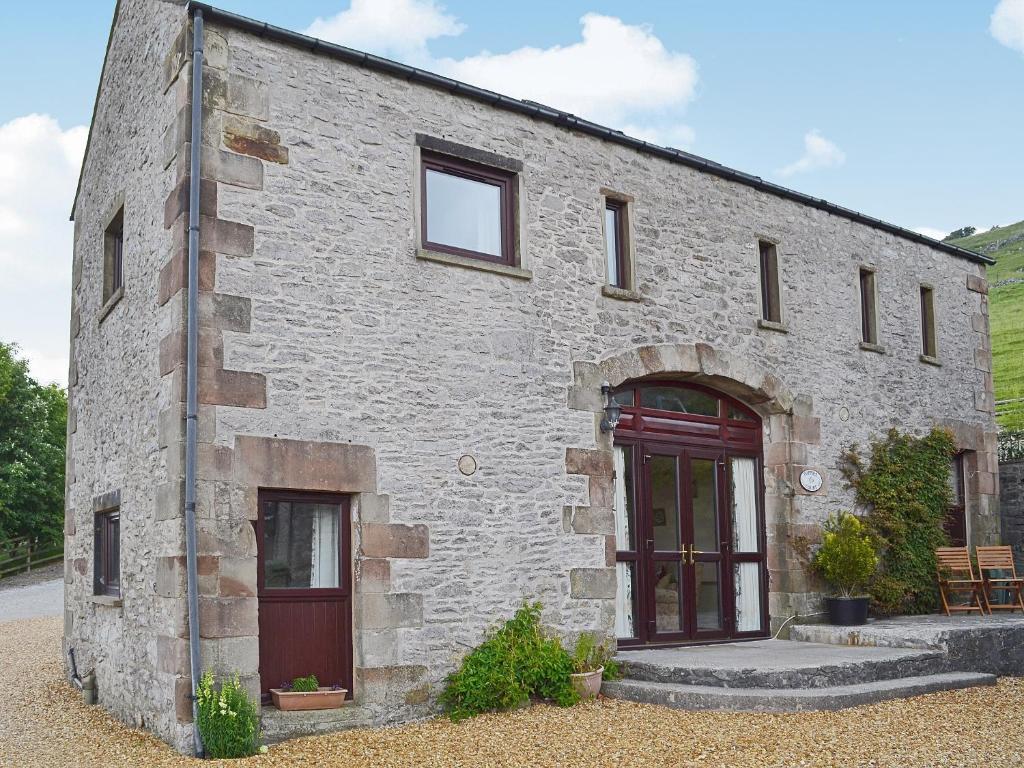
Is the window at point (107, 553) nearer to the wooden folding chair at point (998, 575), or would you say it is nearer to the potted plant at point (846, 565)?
the potted plant at point (846, 565)

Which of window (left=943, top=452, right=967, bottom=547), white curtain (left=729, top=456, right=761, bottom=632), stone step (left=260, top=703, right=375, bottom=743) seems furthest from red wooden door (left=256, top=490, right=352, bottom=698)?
window (left=943, top=452, right=967, bottom=547)

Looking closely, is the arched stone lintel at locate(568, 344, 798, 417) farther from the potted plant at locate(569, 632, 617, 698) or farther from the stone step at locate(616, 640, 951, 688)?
the stone step at locate(616, 640, 951, 688)

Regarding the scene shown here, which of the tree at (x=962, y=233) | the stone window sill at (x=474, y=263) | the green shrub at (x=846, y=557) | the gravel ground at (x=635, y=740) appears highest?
the tree at (x=962, y=233)

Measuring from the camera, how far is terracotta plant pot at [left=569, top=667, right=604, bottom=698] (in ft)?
27.2

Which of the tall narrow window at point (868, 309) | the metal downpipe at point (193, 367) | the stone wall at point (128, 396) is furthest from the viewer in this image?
the tall narrow window at point (868, 309)

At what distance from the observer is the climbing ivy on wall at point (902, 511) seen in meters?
11.5

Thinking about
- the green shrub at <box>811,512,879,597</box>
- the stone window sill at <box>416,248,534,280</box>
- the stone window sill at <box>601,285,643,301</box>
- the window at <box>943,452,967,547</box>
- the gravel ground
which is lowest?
the gravel ground

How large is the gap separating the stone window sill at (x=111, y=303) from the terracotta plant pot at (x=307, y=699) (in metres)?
3.79

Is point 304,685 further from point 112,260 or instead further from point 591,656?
point 112,260

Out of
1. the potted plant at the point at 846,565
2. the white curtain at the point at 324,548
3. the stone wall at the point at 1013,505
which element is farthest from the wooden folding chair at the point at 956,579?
the white curtain at the point at 324,548

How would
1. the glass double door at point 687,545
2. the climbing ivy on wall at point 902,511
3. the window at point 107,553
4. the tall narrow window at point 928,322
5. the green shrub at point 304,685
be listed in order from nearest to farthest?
the green shrub at point 304,685 < the window at point 107,553 < the glass double door at point 687,545 < the climbing ivy on wall at point 902,511 < the tall narrow window at point 928,322

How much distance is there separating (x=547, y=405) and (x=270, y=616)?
9.74ft

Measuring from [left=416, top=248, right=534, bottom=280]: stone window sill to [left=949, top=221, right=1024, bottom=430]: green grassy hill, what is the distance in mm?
15444

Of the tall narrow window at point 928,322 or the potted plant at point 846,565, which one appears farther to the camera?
the tall narrow window at point 928,322
